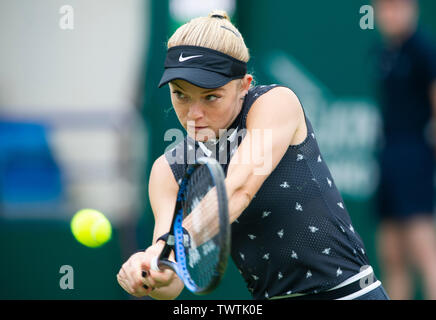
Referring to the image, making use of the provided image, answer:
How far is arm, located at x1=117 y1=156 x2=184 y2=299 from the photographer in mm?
2559

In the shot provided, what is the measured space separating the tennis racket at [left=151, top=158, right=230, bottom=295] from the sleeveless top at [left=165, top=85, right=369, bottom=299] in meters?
0.25

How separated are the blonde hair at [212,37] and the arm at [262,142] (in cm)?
20

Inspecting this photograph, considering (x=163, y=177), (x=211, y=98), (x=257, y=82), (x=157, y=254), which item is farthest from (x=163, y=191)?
(x=257, y=82)

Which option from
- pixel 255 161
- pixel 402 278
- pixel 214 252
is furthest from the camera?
pixel 402 278

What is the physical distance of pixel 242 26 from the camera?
529 cm

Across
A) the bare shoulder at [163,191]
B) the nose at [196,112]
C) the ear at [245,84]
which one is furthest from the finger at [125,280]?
the ear at [245,84]

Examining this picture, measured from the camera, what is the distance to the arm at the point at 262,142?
97.9 inches

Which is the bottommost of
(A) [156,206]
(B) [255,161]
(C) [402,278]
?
(C) [402,278]

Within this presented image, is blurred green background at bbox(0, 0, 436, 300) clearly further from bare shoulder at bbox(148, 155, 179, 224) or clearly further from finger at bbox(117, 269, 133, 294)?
finger at bbox(117, 269, 133, 294)

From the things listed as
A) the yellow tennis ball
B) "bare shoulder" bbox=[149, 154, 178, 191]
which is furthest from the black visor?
the yellow tennis ball

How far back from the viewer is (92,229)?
3.24m

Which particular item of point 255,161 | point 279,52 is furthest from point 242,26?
point 255,161

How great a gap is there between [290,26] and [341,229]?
2.81 metres

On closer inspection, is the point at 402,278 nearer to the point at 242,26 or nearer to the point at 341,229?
the point at 242,26
